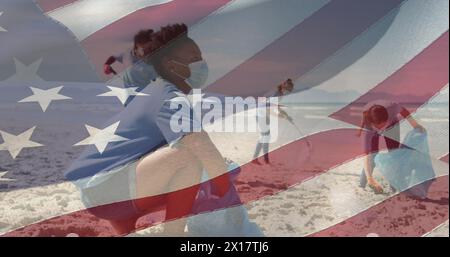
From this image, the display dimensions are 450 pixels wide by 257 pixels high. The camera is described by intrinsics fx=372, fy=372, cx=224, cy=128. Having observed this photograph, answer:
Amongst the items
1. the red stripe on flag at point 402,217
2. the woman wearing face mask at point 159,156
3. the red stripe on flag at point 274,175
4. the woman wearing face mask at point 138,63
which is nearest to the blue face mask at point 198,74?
the woman wearing face mask at point 159,156

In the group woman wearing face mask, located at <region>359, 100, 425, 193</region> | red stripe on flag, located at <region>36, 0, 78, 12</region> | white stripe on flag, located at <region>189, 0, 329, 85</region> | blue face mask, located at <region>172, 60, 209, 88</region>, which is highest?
red stripe on flag, located at <region>36, 0, 78, 12</region>

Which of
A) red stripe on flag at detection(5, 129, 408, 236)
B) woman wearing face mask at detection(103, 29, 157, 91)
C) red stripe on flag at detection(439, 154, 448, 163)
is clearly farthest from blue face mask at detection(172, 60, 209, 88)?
red stripe on flag at detection(439, 154, 448, 163)

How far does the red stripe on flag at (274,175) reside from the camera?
1.25 m

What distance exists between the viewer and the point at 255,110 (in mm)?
1264

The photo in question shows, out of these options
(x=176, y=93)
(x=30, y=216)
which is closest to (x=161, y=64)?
(x=176, y=93)

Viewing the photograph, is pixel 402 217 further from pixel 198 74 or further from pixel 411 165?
pixel 198 74

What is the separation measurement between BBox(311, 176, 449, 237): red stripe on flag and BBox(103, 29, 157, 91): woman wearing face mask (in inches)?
30.3

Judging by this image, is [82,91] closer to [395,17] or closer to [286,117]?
[286,117]

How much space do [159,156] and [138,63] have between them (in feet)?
0.99

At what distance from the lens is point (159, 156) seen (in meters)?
1.17

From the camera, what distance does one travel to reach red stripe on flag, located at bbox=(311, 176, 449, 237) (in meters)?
1.25
